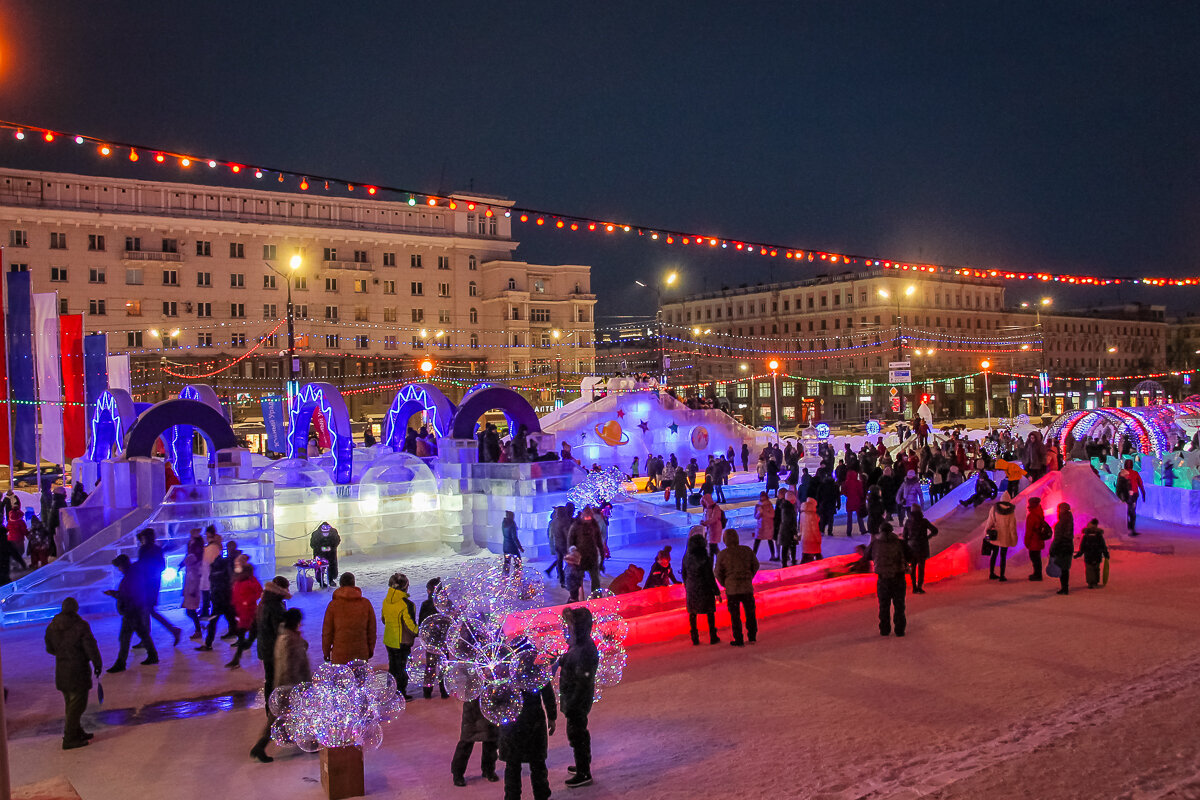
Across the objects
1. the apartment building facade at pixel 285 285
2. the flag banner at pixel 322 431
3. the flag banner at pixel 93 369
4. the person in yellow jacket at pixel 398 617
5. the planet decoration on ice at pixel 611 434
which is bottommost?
the person in yellow jacket at pixel 398 617

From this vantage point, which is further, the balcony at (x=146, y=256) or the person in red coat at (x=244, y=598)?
the balcony at (x=146, y=256)

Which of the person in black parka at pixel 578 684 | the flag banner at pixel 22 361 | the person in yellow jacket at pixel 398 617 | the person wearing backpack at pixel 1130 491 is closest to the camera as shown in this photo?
the person in black parka at pixel 578 684

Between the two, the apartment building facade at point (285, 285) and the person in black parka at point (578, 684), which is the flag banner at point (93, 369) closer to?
the apartment building facade at point (285, 285)

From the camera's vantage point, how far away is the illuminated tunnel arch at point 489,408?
19078mm

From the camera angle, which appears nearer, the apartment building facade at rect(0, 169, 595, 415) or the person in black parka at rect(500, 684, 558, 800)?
the person in black parka at rect(500, 684, 558, 800)

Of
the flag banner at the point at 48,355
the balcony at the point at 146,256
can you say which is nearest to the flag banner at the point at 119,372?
the flag banner at the point at 48,355

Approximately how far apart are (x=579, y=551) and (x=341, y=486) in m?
6.76

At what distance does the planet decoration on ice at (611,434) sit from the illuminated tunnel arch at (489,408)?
11482 mm

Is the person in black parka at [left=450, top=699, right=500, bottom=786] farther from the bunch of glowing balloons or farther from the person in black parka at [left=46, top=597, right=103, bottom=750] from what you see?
the person in black parka at [left=46, top=597, right=103, bottom=750]

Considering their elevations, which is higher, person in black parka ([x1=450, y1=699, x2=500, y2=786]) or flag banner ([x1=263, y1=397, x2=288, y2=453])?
flag banner ([x1=263, y1=397, x2=288, y2=453])

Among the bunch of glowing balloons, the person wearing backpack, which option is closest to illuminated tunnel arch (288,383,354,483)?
the bunch of glowing balloons

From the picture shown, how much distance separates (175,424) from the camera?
16.9 metres

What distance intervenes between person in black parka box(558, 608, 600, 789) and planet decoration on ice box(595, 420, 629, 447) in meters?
25.4

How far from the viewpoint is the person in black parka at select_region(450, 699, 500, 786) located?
6.23 metres
